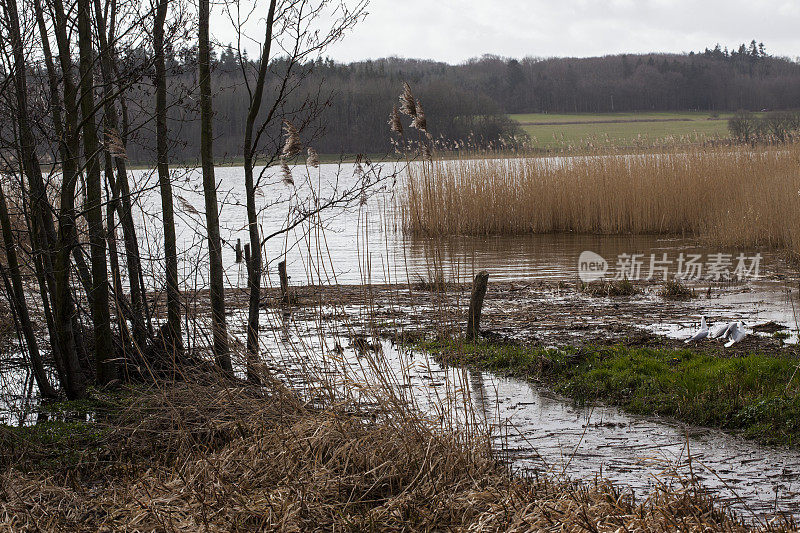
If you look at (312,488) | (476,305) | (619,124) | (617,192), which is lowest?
(312,488)

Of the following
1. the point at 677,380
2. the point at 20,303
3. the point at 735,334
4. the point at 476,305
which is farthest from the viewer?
the point at 476,305

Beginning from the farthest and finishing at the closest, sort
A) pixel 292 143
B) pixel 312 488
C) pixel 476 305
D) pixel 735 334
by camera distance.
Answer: pixel 476 305 → pixel 735 334 → pixel 292 143 → pixel 312 488

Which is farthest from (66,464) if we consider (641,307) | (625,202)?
(625,202)

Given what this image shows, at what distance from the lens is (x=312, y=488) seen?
11.3 feet

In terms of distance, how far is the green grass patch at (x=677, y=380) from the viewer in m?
4.86

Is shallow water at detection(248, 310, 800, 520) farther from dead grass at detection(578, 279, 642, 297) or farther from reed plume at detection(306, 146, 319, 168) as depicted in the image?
dead grass at detection(578, 279, 642, 297)

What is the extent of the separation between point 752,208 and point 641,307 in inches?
286

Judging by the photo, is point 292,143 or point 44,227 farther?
point 44,227

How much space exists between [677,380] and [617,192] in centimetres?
1260

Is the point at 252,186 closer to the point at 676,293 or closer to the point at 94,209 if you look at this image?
the point at 94,209

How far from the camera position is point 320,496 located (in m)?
3.36

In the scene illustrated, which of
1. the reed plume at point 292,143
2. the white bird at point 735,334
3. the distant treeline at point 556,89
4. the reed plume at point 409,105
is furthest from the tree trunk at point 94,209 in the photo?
the distant treeline at point 556,89

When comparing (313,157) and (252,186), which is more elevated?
(313,157)

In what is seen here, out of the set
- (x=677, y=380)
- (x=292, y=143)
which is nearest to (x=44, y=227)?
(x=292, y=143)
